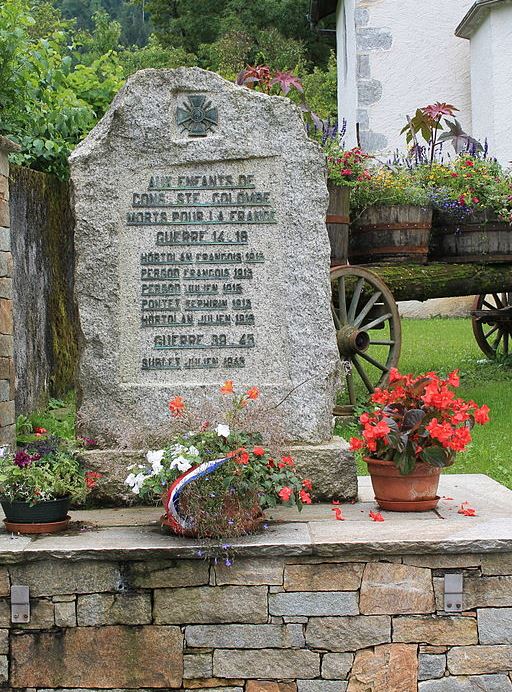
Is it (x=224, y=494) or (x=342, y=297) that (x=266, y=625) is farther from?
(x=342, y=297)

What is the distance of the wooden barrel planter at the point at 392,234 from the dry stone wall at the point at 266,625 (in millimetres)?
4404

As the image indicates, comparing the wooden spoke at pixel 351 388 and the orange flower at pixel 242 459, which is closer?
the orange flower at pixel 242 459

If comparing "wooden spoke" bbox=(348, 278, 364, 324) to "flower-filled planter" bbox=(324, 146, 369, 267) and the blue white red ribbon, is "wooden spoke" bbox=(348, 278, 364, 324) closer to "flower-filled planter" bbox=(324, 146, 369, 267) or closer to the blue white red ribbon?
"flower-filled planter" bbox=(324, 146, 369, 267)

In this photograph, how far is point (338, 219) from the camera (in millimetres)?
7430

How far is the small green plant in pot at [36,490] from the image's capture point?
4.18m

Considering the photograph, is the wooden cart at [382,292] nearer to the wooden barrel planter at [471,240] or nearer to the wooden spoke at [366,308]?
the wooden spoke at [366,308]

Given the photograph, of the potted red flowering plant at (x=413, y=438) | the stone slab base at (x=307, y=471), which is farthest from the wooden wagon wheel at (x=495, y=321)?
the potted red flowering plant at (x=413, y=438)

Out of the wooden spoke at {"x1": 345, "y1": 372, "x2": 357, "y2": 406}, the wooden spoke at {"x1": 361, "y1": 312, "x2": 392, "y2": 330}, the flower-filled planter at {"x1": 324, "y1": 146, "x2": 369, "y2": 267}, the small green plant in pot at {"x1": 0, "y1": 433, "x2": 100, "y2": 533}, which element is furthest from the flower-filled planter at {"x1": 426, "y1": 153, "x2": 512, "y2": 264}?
the small green plant in pot at {"x1": 0, "y1": 433, "x2": 100, "y2": 533}

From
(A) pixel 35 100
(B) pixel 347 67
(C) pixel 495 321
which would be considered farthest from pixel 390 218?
(B) pixel 347 67

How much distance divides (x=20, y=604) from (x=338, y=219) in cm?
423

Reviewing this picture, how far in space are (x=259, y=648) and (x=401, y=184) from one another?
191 inches

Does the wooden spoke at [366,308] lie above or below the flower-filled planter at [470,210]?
below

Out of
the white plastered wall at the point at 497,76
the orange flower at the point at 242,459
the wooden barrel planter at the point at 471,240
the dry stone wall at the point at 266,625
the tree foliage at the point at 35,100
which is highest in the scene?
the white plastered wall at the point at 497,76

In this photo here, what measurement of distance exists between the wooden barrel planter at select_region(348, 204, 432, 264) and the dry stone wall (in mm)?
4404
